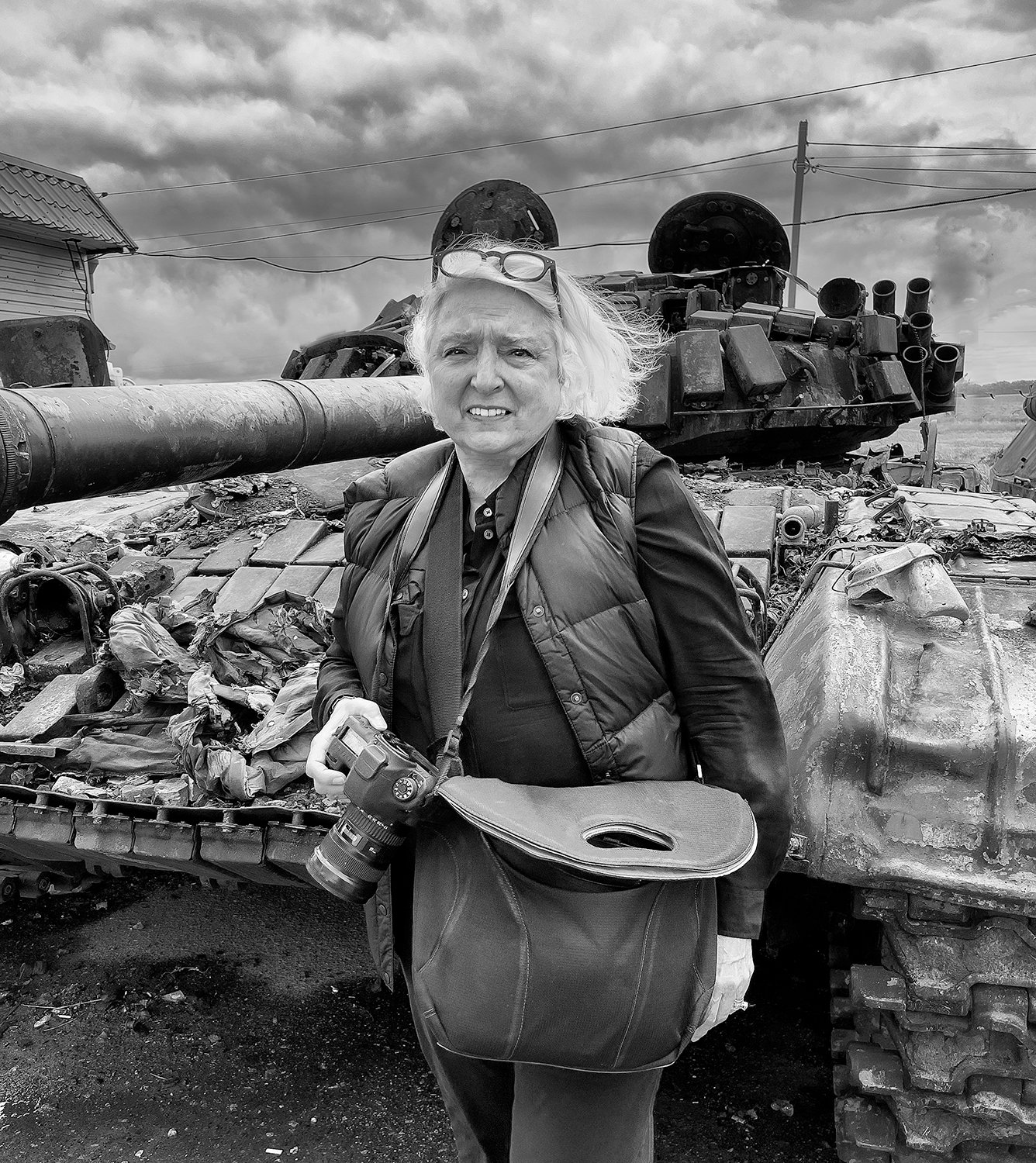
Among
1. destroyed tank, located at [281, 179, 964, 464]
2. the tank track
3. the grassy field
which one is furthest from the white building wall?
the tank track

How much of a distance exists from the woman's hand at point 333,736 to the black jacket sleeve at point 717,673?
0.49 meters

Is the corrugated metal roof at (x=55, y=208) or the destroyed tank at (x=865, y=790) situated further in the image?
the corrugated metal roof at (x=55, y=208)

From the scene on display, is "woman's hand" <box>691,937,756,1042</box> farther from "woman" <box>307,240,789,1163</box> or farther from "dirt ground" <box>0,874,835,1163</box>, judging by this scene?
"dirt ground" <box>0,874,835,1163</box>

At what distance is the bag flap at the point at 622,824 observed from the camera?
4.73ft

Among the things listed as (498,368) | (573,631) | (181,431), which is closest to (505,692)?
(573,631)

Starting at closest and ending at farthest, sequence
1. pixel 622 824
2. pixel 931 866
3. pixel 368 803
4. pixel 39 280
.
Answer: pixel 622 824 < pixel 368 803 < pixel 931 866 < pixel 39 280

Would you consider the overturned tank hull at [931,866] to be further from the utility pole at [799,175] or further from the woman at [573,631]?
the utility pole at [799,175]

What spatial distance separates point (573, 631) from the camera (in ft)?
5.41

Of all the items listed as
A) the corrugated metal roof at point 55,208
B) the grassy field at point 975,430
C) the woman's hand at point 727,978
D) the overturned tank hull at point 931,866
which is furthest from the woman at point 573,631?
the corrugated metal roof at point 55,208

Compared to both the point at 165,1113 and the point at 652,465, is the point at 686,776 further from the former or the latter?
the point at 165,1113

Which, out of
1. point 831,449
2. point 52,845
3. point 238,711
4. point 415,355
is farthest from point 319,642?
point 831,449

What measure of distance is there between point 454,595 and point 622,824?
0.47 metres

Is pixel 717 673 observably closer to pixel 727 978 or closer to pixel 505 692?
pixel 505 692

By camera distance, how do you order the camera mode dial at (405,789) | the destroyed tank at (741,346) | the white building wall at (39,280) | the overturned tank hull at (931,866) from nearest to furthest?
the camera mode dial at (405,789) → the overturned tank hull at (931,866) → the destroyed tank at (741,346) → the white building wall at (39,280)
